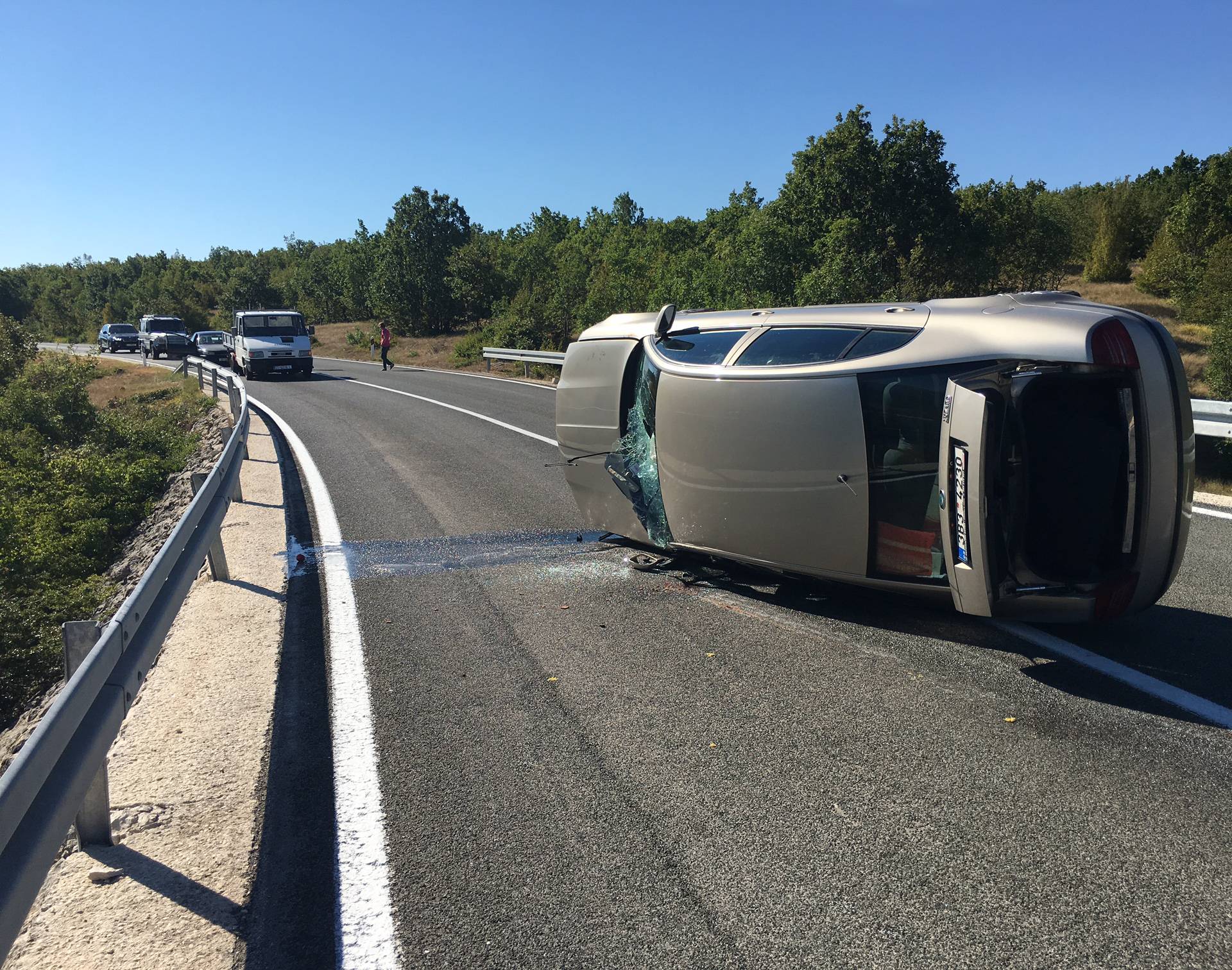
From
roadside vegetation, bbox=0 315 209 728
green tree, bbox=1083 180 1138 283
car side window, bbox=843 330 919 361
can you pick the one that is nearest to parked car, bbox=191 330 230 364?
roadside vegetation, bbox=0 315 209 728

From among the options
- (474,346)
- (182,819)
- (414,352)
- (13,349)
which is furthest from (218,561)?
(414,352)

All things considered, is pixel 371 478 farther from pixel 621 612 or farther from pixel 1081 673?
pixel 1081 673

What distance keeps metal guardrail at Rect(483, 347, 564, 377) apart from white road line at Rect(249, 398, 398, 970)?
18346 millimetres

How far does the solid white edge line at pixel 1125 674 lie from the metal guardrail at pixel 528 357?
18.9 m

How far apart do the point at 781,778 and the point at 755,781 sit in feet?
0.38

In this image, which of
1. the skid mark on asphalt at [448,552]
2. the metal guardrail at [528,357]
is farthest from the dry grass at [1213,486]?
the metal guardrail at [528,357]

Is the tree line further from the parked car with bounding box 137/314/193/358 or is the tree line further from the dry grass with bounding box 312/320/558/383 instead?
the parked car with bounding box 137/314/193/358

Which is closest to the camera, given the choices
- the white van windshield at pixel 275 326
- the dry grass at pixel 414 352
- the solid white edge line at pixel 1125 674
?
the solid white edge line at pixel 1125 674

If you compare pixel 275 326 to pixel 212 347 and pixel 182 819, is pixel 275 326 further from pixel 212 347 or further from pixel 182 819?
pixel 182 819

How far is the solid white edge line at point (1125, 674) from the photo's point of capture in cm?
444

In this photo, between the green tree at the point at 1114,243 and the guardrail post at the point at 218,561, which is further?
the green tree at the point at 1114,243

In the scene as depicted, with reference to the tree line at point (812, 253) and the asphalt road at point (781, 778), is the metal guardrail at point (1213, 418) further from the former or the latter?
the tree line at point (812, 253)

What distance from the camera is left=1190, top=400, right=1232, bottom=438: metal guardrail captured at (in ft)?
32.2

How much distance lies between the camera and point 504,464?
12.2m
